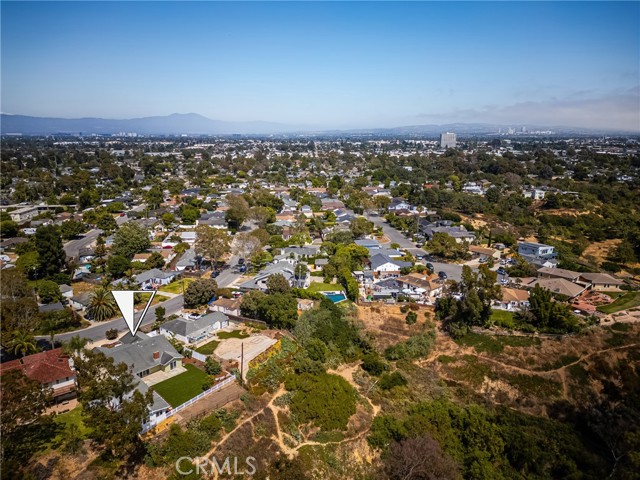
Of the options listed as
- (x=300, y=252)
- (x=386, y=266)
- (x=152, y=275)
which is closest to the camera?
(x=152, y=275)

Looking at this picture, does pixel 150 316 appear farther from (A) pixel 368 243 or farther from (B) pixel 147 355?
(A) pixel 368 243

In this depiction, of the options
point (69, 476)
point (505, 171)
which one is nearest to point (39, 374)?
point (69, 476)

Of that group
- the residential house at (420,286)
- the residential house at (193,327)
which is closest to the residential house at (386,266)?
the residential house at (420,286)

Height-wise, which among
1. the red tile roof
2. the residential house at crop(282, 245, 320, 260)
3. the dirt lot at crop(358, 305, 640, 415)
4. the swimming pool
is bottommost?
the dirt lot at crop(358, 305, 640, 415)

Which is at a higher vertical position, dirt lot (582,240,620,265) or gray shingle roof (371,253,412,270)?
gray shingle roof (371,253,412,270)

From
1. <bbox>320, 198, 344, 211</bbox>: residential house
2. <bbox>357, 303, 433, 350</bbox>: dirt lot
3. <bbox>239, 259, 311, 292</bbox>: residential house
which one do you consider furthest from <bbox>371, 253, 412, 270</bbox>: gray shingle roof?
<bbox>320, 198, 344, 211</bbox>: residential house

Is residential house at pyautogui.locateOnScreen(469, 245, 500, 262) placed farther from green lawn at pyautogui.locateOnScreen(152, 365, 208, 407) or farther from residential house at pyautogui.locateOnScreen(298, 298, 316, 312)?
green lawn at pyautogui.locateOnScreen(152, 365, 208, 407)

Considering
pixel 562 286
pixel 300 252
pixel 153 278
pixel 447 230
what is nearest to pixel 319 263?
pixel 300 252
